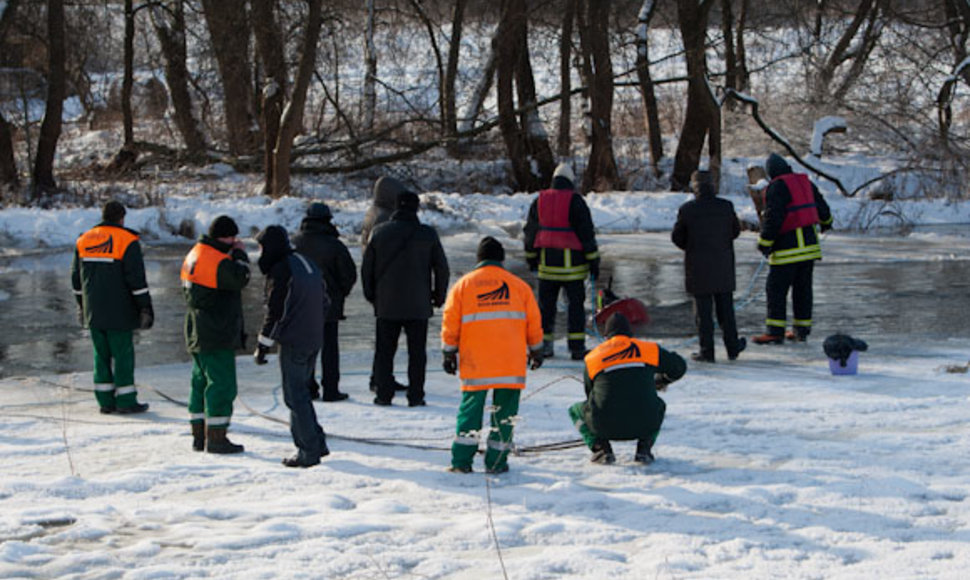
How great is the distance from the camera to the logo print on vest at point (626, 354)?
7035 mm

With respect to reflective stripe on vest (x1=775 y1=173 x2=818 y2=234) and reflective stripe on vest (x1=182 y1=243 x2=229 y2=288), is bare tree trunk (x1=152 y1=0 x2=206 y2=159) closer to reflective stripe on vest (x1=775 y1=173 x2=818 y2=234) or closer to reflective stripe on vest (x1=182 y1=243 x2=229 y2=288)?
reflective stripe on vest (x1=775 y1=173 x2=818 y2=234)

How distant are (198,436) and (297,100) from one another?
719 inches

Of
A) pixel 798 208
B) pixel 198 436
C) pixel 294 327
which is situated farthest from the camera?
pixel 798 208

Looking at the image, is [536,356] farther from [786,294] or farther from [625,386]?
[786,294]

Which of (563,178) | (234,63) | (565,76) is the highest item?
(234,63)

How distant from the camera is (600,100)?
2961cm

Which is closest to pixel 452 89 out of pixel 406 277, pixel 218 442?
pixel 406 277

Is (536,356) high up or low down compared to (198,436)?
up

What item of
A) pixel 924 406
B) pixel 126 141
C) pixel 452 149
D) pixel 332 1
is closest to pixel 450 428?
pixel 924 406

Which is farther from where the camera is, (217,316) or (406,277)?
(406,277)

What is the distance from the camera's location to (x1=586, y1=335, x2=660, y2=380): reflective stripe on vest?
23.1ft

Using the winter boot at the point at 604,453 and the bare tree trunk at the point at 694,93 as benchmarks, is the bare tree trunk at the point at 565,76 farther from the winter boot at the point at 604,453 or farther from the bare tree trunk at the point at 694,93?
the winter boot at the point at 604,453

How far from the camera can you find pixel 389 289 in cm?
899

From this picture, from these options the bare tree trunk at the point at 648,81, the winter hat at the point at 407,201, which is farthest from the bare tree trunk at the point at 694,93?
the winter hat at the point at 407,201
